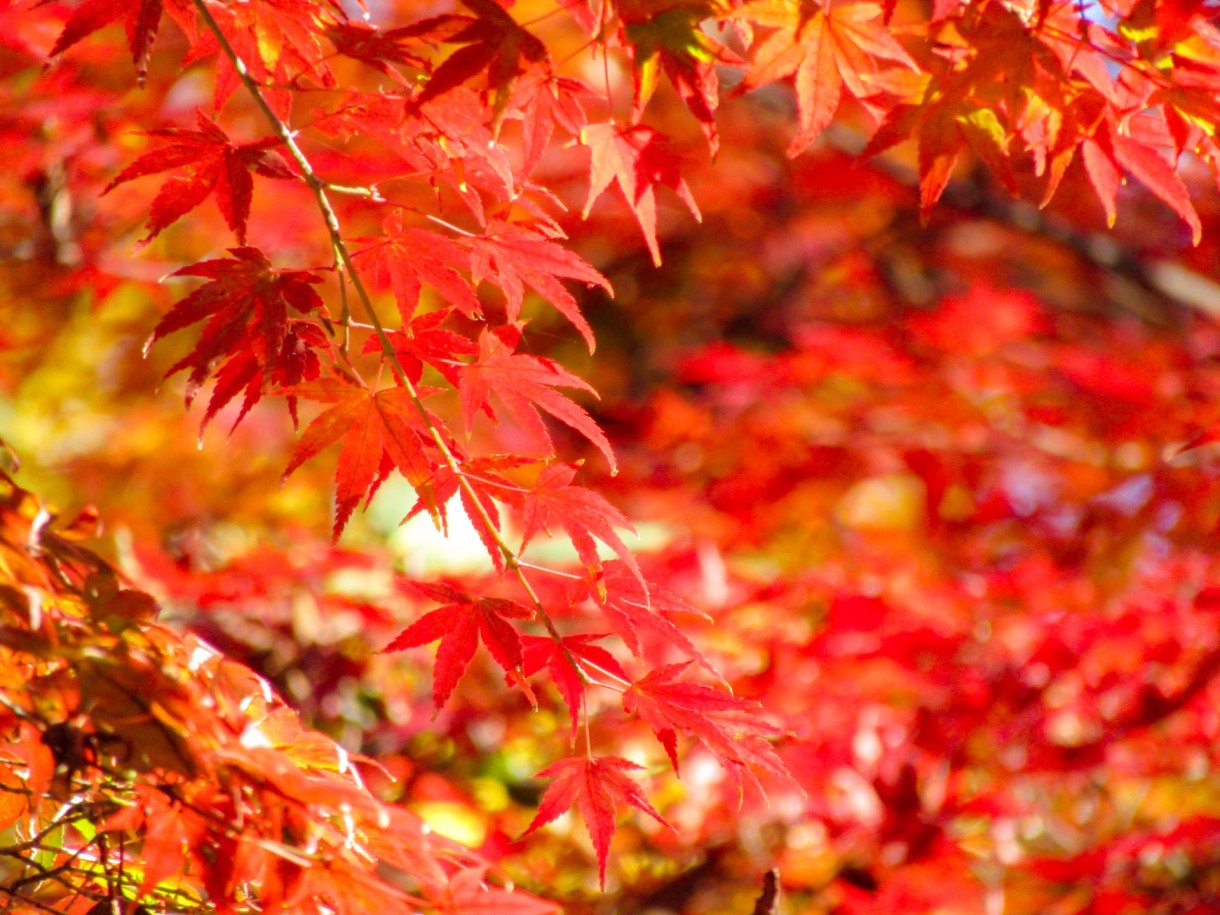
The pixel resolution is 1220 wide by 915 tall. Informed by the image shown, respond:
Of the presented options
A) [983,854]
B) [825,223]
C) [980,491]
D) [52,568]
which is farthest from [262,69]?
[825,223]

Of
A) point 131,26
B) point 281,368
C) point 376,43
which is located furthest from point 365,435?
point 131,26

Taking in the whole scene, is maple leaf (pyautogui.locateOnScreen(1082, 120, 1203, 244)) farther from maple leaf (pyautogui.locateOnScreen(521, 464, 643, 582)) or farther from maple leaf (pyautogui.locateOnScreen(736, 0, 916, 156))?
maple leaf (pyautogui.locateOnScreen(521, 464, 643, 582))

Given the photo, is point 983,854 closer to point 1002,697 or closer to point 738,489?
point 1002,697

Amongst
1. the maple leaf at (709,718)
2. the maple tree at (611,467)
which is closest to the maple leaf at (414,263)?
the maple tree at (611,467)

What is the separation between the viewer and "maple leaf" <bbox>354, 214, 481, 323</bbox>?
2.99 feet

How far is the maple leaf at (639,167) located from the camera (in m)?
0.95

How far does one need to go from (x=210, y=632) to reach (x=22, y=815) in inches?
52.2

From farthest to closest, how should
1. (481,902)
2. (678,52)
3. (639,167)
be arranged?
(639,167)
(678,52)
(481,902)

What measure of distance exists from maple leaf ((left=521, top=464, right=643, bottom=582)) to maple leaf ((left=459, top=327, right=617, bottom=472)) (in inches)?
1.2

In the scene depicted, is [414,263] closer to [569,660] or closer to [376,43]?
[376,43]

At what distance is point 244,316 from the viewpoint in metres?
0.86

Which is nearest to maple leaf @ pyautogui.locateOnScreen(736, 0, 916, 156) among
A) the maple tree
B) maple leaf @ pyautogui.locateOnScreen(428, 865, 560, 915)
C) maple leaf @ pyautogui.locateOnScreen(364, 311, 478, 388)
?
the maple tree

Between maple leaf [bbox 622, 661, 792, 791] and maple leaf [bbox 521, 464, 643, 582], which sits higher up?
maple leaf [bbox 521, 464, 643, 582]

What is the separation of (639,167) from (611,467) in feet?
0.90
